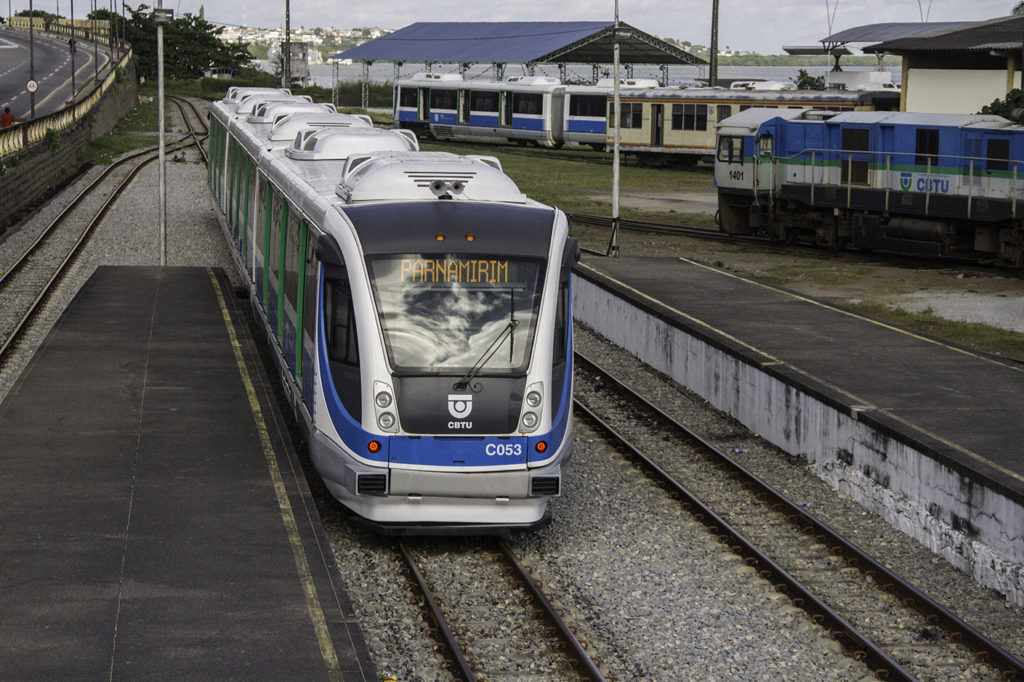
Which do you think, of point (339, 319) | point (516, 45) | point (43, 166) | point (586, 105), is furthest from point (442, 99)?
point (339, 319)

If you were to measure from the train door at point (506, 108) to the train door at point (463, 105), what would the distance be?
2.28 m

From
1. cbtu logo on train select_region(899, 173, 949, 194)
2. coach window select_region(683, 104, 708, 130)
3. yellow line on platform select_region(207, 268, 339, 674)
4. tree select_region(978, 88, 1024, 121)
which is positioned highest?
coach window select_region(683, 104, 708, 130)

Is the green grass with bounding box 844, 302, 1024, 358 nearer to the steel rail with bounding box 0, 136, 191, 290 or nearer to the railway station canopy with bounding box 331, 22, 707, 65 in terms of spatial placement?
the steel rail with bounding box 0, 136, 191, 290

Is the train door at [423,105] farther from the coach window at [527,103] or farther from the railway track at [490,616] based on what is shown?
the railway track at [490,616]

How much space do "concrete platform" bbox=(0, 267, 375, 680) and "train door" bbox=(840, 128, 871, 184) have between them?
63.0ft

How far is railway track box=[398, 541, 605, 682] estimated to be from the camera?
9273mm

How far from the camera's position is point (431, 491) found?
1102 centimetres

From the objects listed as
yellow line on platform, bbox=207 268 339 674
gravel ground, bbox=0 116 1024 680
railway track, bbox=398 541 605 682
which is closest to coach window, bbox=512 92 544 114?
yellow line on platform, bbox=207 268 339 674

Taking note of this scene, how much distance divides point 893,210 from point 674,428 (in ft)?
54.9

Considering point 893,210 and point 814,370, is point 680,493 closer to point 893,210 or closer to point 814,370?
point 814,370

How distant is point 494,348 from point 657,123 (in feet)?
156

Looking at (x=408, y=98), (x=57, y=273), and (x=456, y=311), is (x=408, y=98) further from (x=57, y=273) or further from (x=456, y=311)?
(x=456, y=311)

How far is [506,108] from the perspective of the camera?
65.1m

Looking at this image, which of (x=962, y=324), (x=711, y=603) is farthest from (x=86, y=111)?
(x=711, y=603)
